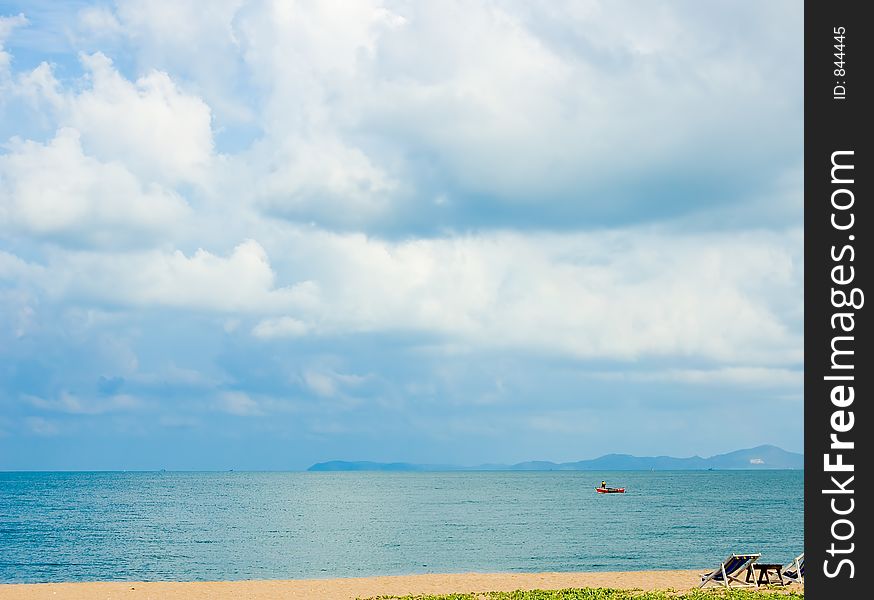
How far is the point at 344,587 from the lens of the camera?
95.1ft

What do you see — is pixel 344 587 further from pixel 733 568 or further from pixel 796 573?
pixel 796 573

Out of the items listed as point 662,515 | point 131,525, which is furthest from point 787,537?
point 131,525

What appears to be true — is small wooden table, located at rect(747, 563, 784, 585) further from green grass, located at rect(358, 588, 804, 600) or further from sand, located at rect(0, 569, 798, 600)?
green grass, located at rect(358, 588, 804, 600)

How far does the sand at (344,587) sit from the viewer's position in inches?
1080

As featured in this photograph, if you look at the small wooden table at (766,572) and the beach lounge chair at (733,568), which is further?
the small wooden table at (766,572)

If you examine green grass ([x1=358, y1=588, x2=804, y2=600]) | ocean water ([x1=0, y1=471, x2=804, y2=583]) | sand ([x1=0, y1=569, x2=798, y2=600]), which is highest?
green grass ([x1=358, y1=588, x2=804, y2=600])

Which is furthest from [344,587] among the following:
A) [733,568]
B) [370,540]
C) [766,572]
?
[370,540]

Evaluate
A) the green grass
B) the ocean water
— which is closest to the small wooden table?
the green grass

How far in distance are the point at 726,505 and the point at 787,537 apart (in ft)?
143

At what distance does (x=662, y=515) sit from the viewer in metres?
81.4

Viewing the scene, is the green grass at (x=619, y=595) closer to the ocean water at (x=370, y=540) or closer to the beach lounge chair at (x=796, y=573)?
the beach lounge chair at (x=796, y=573)

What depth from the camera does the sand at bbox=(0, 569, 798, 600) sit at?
2742cm

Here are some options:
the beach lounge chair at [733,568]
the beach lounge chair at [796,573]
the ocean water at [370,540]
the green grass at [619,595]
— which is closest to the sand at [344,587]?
the beach lounge chair at [796,573]
